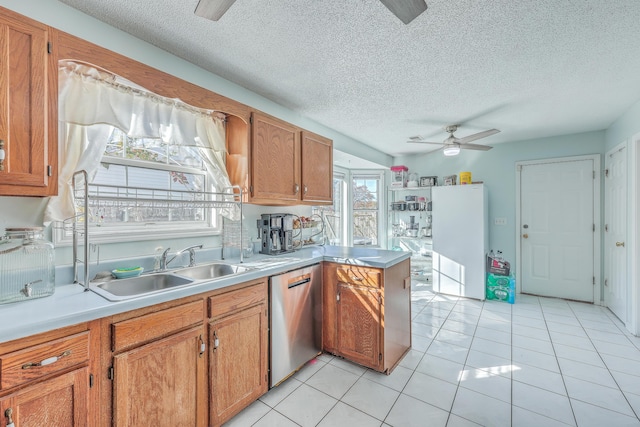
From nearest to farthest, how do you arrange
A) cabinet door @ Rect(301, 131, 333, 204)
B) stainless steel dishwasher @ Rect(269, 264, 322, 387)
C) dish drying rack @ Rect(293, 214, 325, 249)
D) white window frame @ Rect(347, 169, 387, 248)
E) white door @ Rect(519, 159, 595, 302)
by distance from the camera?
stainless steel dishwasher @ Rect(269, 264, 322, 387), cabinet door @ Rect(301, 131, 333, 204), dish drying rack @ Rect(293, 214, 325, 249), white door @ Rect(519, 159, 595, 302), white window frame @ Rect(347, 169, 387, 248)

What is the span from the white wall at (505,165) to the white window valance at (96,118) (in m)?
4.17

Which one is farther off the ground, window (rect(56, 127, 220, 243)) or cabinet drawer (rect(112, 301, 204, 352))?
window (rect(56, 127, 220, 243))

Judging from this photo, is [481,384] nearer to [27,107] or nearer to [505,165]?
[27,107]

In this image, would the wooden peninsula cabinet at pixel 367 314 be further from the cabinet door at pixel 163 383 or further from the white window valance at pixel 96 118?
the white window valance at pixel 96 118

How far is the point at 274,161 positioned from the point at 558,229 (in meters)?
4.06

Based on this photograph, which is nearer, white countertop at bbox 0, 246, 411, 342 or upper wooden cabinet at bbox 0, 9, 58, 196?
white countertop at bbox 0, 246, 411, 342

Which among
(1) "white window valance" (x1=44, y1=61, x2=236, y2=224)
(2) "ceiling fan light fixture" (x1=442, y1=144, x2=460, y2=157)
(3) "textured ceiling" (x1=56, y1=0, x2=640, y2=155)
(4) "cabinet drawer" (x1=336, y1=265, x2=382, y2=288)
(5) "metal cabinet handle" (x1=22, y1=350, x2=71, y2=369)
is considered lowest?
(5) "metal cabinet handle" (x1=22, y1=350, x2=71, y2=369)

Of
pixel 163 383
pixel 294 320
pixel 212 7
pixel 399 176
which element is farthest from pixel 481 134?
pixel 163 383

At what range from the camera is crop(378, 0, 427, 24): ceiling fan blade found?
112 centimetres

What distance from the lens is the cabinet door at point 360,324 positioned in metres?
2.13

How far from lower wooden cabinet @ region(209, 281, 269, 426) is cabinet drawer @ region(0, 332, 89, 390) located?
57 centimetres

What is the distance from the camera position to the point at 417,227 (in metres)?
4.89

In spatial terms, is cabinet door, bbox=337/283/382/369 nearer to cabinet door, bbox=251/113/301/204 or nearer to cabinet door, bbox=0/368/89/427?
cabinet door, bbox=251/113/301/204

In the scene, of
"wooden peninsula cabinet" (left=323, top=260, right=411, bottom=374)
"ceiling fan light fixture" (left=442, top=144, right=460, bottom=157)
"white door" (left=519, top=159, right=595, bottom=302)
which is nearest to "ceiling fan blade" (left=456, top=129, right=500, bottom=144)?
"ceiling fan light fixture" (left=442, top=144, right=460, bottom=157)
